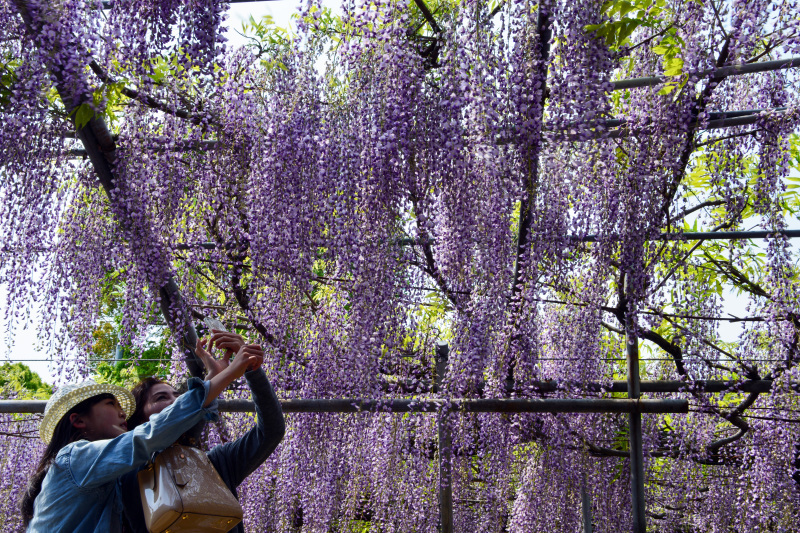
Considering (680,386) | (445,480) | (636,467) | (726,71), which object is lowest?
(445,480)

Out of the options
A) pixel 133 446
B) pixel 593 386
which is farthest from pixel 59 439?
pixel 593 386

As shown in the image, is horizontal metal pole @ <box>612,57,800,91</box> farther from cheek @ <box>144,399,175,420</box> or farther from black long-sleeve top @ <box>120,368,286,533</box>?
cheek @ <box>144,399,175,420</box>

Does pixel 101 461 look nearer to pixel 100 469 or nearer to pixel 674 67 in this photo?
pixel 100 469

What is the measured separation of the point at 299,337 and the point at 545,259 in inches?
55.8

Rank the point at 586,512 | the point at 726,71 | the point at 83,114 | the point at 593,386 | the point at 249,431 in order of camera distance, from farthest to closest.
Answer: the point at 586,512 < the point at 593,386 < the point at 726,71 < the point at 83,114 < the point at 249,431

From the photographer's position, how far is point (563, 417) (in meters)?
4.40

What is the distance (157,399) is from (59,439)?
27 centimetres

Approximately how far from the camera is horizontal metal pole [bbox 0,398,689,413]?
3.59m

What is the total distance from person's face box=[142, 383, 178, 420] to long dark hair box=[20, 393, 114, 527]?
5.1 inches

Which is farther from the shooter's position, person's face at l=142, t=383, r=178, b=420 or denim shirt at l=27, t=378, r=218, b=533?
person's face at l=142, t=383, r=178, b=420

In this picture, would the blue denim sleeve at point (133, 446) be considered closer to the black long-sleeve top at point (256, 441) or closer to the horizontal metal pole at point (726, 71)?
the black long-sleeve top at point (256, 441)

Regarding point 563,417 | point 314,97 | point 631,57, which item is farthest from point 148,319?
point 631,57

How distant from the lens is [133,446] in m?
1.61

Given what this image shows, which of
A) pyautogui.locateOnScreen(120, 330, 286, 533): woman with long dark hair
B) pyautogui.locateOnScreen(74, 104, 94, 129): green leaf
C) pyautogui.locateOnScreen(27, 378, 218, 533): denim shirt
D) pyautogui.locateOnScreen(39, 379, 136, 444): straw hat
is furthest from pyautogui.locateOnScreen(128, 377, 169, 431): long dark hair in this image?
pyautogui.locateOnScreen(74, 104, 94, 129): green leaf
